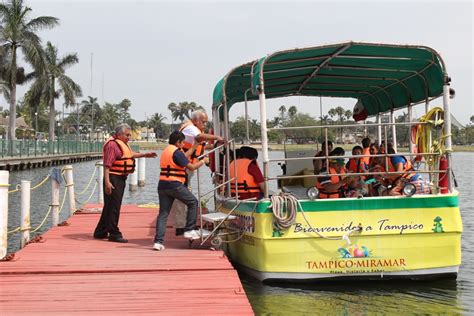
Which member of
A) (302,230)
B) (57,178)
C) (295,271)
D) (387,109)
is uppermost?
(387,109)

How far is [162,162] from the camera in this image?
7.83 m

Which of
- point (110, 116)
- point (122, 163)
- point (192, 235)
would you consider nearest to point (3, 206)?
point (122, 163)

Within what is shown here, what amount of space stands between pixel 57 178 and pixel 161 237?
3782 millimetres

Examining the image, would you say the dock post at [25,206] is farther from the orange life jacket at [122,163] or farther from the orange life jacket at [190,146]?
the orange life jacket at [190,146]

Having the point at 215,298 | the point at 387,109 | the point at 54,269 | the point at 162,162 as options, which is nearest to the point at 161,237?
the point at 162,162

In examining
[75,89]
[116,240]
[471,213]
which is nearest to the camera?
[116,240]

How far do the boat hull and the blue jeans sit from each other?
104 cm

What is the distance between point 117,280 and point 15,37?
44.5 meters

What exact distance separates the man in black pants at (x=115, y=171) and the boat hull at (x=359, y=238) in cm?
233

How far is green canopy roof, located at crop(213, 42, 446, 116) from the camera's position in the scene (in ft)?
25.5

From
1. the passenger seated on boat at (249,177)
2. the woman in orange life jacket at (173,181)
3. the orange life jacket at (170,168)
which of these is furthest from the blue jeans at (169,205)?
the passenger seated on boat at (249,177)

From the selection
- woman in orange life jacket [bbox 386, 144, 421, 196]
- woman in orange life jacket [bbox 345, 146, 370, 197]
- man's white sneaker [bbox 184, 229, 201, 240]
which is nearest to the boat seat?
woman in orange life jacket [bbox 345, 146, 370, 197]

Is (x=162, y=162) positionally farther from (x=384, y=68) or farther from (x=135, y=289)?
(x=384, y=68)

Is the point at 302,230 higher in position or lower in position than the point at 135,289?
higher
